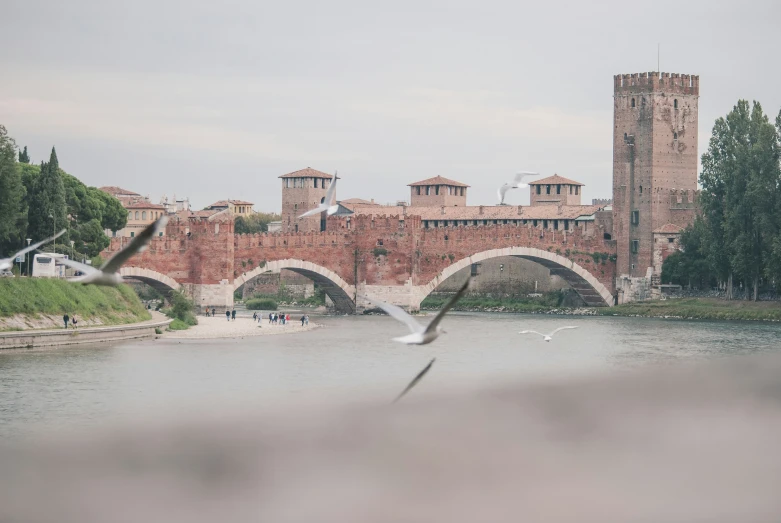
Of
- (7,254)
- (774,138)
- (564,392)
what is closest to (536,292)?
(774,138)

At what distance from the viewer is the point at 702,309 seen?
4122cm

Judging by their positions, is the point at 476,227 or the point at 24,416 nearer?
the point at 24,416

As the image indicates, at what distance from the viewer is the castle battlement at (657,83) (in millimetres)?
46062

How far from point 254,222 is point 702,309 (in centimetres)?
3320

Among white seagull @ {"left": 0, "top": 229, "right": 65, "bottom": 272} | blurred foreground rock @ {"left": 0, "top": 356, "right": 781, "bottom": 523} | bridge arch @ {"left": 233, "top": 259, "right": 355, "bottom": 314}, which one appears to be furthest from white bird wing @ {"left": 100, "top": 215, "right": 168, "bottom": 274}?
A: bridge arch @ {"left": 233, "top": 259, "right": 355, "bottom": 314}

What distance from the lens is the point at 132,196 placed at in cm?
7119

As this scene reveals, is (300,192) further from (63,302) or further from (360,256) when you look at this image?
(63,302)

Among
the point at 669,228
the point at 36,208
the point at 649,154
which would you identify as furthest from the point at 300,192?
the point at 36,208

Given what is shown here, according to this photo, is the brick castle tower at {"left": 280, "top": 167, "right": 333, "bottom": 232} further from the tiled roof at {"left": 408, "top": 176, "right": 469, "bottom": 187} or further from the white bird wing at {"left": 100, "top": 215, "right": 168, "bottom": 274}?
the white bird wing at {"left": 100, "top": 215, "right": 168, "bottom": 274}

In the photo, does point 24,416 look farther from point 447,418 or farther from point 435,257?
point 435,257

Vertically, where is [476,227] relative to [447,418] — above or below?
above

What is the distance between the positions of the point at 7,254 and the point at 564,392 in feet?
61.1

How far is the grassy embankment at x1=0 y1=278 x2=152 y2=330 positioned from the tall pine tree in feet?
6.22

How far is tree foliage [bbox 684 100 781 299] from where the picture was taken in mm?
37219
